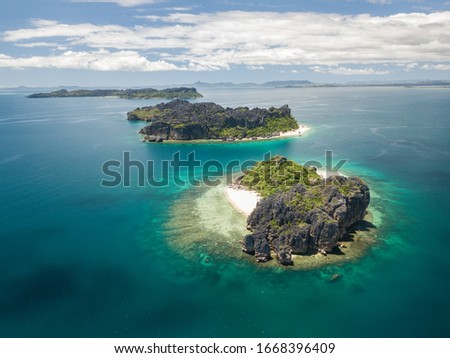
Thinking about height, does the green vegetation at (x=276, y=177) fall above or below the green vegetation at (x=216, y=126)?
below

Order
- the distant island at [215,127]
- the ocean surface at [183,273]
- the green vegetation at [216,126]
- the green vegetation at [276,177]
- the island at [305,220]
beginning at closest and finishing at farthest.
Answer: the ocean surface at [183,273], the island at [305,220], the green vegetation at [276,177], the distant island at [215,127], the green vegetation at [216,126]

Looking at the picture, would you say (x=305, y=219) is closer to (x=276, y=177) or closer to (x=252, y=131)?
(x=276, y=177)

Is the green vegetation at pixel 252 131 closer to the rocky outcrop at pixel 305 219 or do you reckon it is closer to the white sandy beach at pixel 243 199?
the white sandy beach at pixel 243 199

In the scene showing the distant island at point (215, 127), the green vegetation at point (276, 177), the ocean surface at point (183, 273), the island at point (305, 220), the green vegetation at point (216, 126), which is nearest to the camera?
the ocean surface at point (183, 273)

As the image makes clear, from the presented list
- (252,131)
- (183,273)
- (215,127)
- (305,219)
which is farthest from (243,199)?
(252,131)

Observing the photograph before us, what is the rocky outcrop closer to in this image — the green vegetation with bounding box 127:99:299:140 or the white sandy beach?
the white sandy beach

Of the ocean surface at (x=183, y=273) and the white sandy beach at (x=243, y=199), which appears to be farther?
the white sandy beach at (x=243, y=199)

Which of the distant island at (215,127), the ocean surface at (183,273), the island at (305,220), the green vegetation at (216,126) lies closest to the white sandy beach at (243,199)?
the ocean surface at (183,273)

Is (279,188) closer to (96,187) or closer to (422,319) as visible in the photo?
(422,319)
